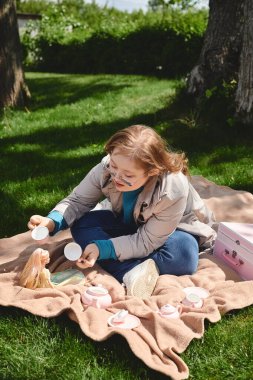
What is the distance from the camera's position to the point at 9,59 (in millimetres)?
7285

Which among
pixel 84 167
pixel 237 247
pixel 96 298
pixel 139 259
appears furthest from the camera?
pixel 84 167

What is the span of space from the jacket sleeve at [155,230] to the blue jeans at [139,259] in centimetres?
8

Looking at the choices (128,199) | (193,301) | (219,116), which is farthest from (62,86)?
(193,301)

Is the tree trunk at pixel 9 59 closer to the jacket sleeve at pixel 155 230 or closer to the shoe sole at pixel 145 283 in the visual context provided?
the jacket sleeve at pixel 155 230

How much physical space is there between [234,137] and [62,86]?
516cm

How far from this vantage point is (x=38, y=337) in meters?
2.51

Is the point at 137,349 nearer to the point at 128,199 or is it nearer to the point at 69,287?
the point at 69,287

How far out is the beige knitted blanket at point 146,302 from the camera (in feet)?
7.89

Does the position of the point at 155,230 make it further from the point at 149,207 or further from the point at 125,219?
the point at 125,219

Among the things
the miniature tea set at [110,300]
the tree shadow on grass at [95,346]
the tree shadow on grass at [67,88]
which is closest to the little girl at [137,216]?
the miniature tea set at [110,300]

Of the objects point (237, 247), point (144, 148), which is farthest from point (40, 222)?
point (237, 247)

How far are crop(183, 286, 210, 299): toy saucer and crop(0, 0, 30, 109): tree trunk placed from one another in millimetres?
5261

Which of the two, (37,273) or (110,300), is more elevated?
(37,273)

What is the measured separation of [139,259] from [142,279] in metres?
0.20
